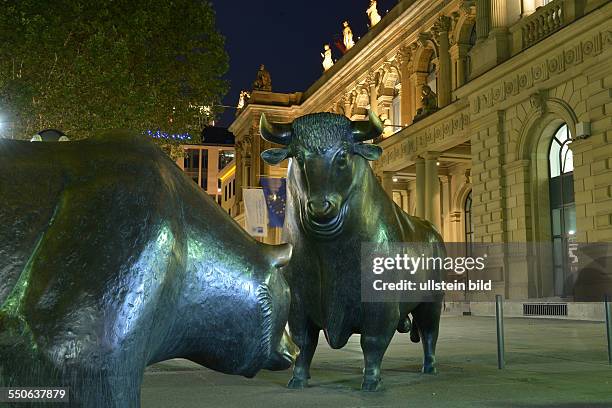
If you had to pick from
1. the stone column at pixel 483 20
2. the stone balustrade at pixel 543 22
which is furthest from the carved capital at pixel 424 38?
the stone balustrade at pixel 543 22

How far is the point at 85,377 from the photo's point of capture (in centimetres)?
131

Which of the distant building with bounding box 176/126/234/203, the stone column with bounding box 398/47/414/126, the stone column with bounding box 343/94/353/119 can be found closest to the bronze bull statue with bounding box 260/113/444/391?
the stone column with bounding box 398/47/414/126

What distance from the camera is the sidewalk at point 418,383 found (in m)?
4.81

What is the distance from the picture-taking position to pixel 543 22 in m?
22.1

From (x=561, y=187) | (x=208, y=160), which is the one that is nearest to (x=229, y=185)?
(x=208, y=160)

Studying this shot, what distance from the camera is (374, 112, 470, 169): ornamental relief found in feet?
95.7

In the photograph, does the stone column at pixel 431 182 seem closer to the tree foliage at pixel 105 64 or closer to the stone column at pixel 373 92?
the stone column at pixel 373 92

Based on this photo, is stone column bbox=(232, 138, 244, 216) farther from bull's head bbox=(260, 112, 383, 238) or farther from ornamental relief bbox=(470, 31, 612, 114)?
bull's head bbox=(260, 112, 383, 238)

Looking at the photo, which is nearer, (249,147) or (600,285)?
(600,285)

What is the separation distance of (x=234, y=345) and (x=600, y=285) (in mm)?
Answer: 7745

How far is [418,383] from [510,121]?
767 inches

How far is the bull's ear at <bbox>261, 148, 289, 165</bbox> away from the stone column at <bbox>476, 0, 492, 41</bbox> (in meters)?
22.7

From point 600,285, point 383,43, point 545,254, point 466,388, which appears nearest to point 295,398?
point 466,388

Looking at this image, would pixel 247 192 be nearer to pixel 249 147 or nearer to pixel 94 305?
pixel 94 305
